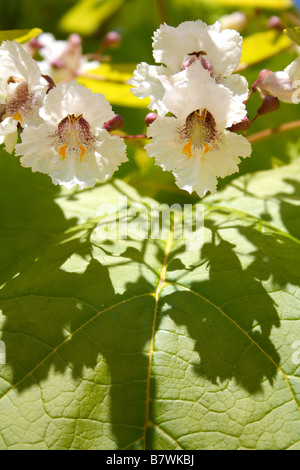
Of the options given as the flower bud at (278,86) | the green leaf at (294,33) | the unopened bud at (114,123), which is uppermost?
the green leaf at (294,33)

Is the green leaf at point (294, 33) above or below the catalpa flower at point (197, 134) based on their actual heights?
above

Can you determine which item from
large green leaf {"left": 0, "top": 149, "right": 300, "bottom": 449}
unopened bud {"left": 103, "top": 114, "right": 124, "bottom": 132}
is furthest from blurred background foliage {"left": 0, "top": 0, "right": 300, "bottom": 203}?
large green leaf {"left": 0, "top": 149, "right": 300, "bottom": 449}

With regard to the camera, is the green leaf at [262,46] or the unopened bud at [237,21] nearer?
the green leaf at [262,46]

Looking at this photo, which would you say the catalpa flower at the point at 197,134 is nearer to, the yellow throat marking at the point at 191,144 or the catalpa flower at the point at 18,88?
the yellow throat marking at the point at 191,144

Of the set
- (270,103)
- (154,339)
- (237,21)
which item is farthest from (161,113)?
(237,21)

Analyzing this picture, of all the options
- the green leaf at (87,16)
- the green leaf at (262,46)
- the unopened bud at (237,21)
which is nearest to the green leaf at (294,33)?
the green leaf at (262,46)

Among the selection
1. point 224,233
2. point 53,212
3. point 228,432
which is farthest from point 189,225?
point 228,432

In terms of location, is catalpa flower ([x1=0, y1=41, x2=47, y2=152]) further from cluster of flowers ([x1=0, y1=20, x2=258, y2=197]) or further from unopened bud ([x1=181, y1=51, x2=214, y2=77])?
unopened bud ([x1=181, y1=51, x2=214, y2=77])

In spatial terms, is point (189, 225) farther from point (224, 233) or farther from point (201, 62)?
point (201, 62)

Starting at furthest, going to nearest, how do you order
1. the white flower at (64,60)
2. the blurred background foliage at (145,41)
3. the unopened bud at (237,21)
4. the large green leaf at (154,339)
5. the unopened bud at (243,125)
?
the unopened bud at (237,21)
the white flower at (64,60)
the blurred background foliage at (145,41)
the unopened bud at (243,125)
the large green leaf at (154,339)
